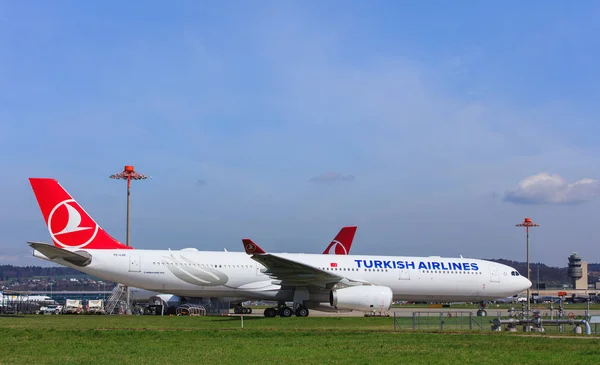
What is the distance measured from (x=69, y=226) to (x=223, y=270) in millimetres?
7019

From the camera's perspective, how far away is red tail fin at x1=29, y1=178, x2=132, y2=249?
104 ft

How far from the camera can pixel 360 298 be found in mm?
30031

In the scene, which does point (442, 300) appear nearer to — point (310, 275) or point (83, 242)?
point (310, 275)

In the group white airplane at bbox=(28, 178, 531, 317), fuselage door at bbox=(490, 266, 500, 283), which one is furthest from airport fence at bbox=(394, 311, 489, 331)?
fuselage door at bbox=(490, 266, 500, 283)

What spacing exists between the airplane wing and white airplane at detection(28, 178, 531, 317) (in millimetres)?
41

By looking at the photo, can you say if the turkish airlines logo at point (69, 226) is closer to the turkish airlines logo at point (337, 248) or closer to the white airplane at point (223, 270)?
the white airplane at point (223, 270)

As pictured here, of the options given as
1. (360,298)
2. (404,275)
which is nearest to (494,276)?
(404,275)

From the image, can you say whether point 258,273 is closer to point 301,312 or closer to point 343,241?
point 301,312

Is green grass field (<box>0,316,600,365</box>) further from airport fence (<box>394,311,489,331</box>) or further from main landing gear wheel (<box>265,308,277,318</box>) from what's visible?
main landing gear wheel (<box>265,308,277,318</box>)

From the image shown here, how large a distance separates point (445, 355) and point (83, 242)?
20348 millimetres

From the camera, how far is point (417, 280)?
113ft

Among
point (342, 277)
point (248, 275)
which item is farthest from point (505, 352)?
point (248, 275)

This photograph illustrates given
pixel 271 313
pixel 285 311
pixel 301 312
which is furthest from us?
pixel 271 313

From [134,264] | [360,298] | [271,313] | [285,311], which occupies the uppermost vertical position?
[134,264]
